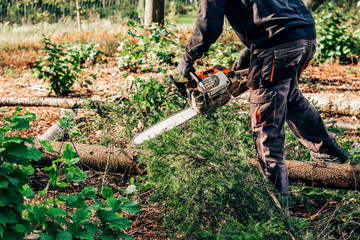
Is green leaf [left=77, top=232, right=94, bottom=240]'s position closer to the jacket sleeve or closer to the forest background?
the forest background

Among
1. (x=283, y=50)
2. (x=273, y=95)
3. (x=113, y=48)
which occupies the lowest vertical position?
(x=113, y=48)

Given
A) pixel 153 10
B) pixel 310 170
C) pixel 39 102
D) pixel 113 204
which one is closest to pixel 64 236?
pixel 113 204

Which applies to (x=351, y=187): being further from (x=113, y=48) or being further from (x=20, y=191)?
(x=113, y=48)

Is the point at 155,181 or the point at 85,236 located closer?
the point at 85,236

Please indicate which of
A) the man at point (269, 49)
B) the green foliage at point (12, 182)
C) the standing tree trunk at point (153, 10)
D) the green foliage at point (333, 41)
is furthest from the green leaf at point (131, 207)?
the standing tree trunk at point (153, 10)

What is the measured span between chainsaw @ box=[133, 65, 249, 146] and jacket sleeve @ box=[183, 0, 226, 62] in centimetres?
A: 26

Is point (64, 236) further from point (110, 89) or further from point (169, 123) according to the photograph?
point (110, 89)

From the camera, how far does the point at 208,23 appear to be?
8.20 ft

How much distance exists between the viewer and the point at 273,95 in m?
2.57

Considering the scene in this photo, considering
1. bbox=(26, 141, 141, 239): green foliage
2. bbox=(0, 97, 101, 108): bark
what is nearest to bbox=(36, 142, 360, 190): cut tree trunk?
bbox=(26, 141, 141, 239): green foliage

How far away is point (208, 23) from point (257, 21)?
35 centimetres

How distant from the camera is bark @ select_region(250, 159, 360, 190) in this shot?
2.71 m

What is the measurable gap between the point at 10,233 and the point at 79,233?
0.29 m

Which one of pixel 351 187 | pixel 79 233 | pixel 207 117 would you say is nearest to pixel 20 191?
pixel 79 233
